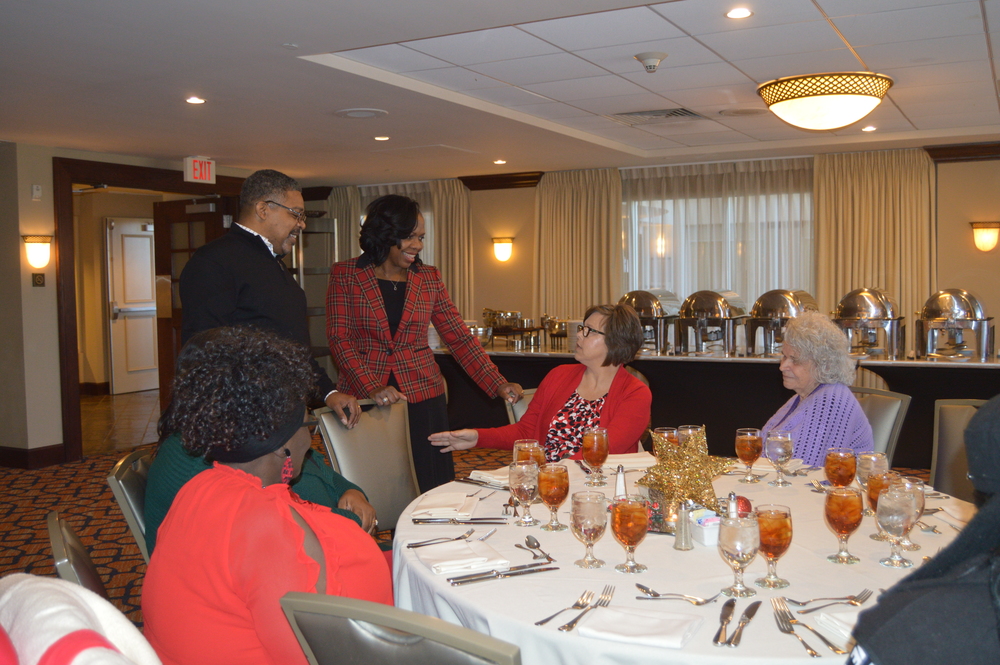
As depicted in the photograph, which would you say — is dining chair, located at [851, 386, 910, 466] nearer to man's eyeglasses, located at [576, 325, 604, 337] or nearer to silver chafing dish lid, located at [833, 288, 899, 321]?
man's eyeglasses, located at [576, 325, 604, 337]

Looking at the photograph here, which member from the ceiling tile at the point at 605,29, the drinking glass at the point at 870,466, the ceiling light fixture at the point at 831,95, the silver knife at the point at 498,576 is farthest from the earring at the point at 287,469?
the ceiling light fixture at the point at 831,95

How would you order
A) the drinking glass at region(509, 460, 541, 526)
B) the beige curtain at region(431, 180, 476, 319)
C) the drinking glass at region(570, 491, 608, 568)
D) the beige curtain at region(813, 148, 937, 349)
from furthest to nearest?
1. the beige curtain at region(431, 180, 476, 319)
2. the beige curtain at region(813, 148, 937, 349)
3. the drinking glass at region(509, 460, 541, 526)
4. the drinking glass at region(570, 491, 608, 568)

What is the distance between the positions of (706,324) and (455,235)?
4.43 metres

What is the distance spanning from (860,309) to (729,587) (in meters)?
4.71

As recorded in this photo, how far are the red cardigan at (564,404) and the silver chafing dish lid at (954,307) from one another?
11.6ft

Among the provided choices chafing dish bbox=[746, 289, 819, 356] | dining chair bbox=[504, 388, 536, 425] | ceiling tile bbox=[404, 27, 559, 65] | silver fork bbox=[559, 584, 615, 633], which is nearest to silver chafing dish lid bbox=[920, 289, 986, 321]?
chafing dish bbox=[746, 289, 819, 356]

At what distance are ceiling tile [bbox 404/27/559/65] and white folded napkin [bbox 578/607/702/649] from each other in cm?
331

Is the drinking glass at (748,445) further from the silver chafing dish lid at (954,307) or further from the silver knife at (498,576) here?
the silver chafing dish lid at (954,307)

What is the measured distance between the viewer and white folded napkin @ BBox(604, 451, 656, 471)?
271 cm

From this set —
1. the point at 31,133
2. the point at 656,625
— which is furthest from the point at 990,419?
the point at 31,133

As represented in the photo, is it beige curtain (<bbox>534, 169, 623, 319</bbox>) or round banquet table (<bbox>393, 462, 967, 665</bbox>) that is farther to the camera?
beige curtain (<bbox>534, 169, 623, 319</bbox>)

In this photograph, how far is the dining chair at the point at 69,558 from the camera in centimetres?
155

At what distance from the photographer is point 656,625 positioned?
1.46 m

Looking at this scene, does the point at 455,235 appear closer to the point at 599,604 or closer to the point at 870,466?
the point at 870,466
